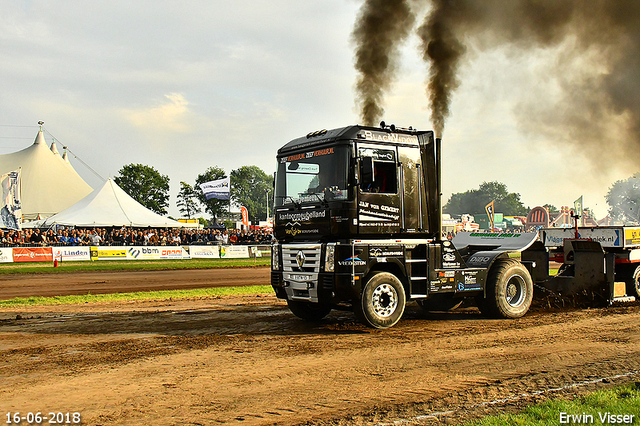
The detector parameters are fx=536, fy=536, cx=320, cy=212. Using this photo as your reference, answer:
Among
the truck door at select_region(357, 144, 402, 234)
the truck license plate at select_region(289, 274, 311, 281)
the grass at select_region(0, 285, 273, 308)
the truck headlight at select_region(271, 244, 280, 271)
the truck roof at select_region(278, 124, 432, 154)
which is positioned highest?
the truck roof at select_region(278, 124, 432, 154)

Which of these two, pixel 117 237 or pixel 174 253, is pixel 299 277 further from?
pixel 117 237

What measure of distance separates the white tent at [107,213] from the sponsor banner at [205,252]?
268 inches

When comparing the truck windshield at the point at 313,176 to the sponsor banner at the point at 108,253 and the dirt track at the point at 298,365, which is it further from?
the sponsor banner at the point at 108,253

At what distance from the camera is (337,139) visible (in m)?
9.38

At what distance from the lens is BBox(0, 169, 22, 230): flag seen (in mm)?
37219

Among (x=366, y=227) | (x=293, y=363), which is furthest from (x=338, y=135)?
(x=293, y=363)

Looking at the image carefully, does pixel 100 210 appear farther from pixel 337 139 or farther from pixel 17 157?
pixel 337 139

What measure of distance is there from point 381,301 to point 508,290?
3.40m

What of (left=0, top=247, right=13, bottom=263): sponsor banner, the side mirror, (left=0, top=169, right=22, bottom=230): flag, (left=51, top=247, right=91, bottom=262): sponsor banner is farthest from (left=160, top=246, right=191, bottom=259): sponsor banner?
the side mirror

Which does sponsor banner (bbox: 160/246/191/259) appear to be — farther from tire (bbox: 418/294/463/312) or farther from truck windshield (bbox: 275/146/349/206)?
truck windshield (bbox: 275/146/349/206)

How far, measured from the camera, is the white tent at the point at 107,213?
42.4 m

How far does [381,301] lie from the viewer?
970 cm

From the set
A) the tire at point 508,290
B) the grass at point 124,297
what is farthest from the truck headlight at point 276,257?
the grass at point 124,297

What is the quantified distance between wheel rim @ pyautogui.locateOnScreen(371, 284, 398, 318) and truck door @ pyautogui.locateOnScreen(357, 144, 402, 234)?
1.03 m
